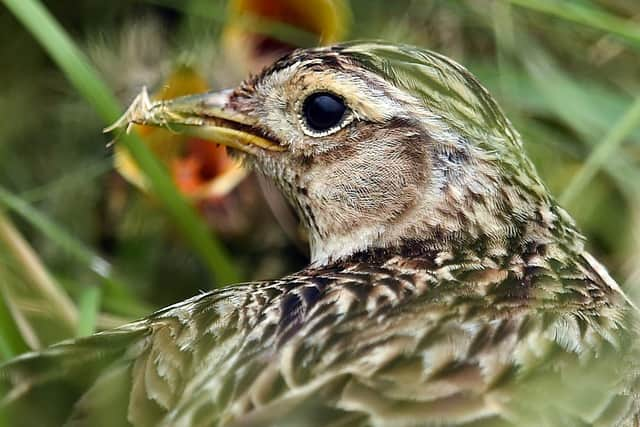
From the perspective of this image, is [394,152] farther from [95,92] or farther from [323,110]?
[95,92]

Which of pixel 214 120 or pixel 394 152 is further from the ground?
pixel 214 120

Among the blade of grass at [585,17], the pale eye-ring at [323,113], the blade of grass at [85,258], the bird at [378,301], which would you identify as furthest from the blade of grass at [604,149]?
the blade of grass at [85,258]

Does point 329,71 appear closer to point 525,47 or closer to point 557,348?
point 557,348

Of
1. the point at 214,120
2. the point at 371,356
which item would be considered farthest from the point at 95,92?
the point at 371,356

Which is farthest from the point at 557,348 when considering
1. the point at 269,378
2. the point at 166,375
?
the point at 166,375

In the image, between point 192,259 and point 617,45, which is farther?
point 617,45

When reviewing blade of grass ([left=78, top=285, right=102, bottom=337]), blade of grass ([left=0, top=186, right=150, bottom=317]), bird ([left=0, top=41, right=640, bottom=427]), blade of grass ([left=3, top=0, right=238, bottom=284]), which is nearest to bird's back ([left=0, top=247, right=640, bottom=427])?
bird ([left=0, top=41, right=640, bottom=427])

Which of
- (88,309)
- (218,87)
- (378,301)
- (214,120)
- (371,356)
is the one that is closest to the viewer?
(371,356)
